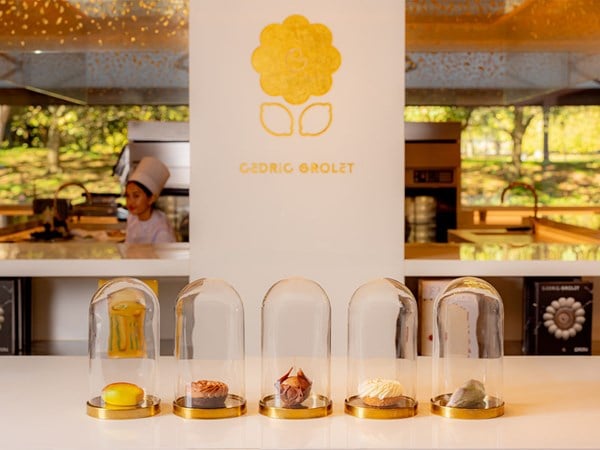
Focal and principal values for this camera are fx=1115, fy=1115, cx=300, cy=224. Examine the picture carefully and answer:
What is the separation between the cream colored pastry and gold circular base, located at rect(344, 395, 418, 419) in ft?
0.04

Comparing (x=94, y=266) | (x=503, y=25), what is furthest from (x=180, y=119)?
(x=94, y=266)

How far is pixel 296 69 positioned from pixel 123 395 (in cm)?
209

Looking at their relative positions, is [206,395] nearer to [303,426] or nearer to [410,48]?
[303,426]

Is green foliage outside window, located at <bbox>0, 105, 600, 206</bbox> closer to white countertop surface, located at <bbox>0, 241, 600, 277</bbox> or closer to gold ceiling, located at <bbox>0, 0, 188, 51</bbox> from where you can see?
gold ceiling, located at <bbox>0, 0, 188, 51</bbox>

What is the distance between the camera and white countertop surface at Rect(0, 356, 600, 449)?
211 centimetres

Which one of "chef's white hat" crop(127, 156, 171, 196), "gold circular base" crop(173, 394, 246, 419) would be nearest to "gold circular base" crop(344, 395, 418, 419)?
"gold circular base" crop(173, 394, 246, 419)

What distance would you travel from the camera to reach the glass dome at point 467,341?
96.1 inches

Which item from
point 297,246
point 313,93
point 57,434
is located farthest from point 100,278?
point 57,434

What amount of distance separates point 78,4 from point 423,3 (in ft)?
7.28

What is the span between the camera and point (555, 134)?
1163 centimetres

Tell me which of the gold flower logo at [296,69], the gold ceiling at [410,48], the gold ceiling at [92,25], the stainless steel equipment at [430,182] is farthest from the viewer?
the stainless steel equipment at [430,182]

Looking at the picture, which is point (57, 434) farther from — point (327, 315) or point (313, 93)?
point (313, 93)

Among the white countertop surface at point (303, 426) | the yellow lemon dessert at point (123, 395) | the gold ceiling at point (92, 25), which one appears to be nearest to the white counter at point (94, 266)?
the white countertop surface at point (303, 426)

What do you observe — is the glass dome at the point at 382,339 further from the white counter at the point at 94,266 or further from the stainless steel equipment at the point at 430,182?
the stainless steel equipment at the point at 430,182
